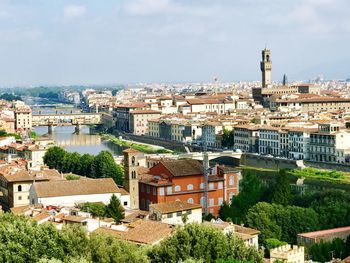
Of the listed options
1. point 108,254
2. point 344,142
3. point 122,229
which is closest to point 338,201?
point 122,229

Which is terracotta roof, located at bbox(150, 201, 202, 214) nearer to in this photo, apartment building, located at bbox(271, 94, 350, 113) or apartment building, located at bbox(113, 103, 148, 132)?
apartment building, located at bbox(271, 94, 350, 113)

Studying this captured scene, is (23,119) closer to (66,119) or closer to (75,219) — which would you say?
(66,119)

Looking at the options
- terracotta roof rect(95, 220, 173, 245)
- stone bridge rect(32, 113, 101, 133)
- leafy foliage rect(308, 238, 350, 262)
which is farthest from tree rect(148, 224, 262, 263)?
stone bridge rect(32, 113, 101, 133)

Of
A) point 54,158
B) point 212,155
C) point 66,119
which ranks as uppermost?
point 54,158

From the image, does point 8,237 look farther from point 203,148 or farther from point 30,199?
point 203,148

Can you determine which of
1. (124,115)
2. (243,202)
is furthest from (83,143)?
(243,202)
